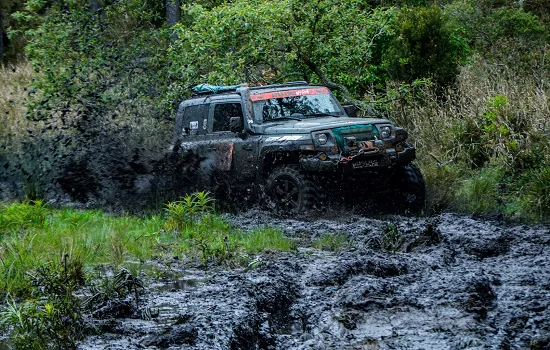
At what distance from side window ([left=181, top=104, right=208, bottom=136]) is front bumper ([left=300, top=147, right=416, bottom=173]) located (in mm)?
2349

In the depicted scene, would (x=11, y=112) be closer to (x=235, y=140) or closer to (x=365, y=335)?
(x=235, y=140)

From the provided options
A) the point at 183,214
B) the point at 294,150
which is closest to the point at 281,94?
the point at 294,150

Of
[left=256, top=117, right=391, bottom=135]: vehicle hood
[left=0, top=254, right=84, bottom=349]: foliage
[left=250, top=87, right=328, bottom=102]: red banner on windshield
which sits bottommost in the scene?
[left=0, top=254, right=84, bottom=349]: foliage

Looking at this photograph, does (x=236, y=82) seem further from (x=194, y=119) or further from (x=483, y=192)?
(x=483, y=192)

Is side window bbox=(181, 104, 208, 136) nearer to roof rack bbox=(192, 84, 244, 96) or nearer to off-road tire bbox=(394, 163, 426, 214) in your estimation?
roof rack bbox=(192, 84, 244, 96)

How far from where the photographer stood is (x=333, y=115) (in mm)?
12336

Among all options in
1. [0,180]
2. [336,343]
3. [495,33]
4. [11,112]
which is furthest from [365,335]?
[495,33]

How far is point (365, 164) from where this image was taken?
35.7 ft

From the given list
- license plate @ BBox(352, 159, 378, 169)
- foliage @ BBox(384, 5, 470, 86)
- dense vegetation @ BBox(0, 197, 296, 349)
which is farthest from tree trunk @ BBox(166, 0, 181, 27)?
license plate @ BBox(352, 159, 378, 169)

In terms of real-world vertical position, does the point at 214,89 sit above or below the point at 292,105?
above

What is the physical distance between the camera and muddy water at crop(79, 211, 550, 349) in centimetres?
506

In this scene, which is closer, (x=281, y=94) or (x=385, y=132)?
(x=385, y=132)

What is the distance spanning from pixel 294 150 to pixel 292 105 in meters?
1.38

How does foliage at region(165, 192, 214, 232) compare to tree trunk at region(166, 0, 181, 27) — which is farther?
tree trunk at region(166, 0, 181, 27)
